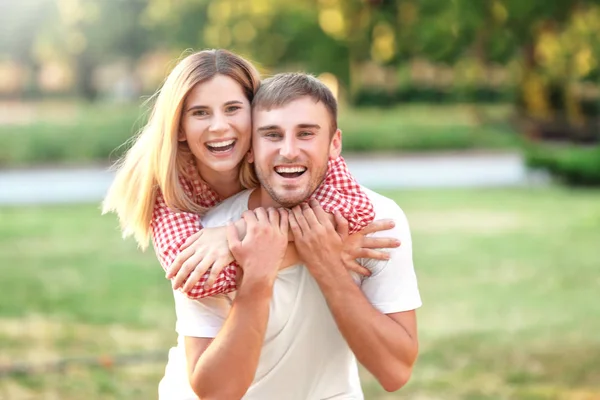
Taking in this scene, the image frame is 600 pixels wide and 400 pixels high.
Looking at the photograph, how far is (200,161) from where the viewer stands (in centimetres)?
260

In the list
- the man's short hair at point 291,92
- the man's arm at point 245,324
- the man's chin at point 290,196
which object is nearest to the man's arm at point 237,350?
the man's arm at point 245,324

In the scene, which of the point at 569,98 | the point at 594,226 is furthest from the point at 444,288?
the point at 569,98

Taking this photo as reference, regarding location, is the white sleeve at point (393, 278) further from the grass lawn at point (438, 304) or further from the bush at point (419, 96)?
the bush at point (419, 96)

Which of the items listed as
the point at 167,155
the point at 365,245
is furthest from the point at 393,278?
the point at 167,155

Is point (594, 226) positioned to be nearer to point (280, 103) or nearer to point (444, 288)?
point (444, 288)

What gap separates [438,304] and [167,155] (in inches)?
213

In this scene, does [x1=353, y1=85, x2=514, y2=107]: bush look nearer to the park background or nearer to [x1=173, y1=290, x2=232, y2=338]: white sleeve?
the park background

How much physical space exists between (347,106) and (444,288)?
20.8m

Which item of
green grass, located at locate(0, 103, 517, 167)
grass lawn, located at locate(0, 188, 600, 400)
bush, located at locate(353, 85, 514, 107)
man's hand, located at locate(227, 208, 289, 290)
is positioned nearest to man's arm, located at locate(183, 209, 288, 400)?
man's hand, located at locate(227, 208, 289, 290)

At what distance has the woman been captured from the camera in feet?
7.85

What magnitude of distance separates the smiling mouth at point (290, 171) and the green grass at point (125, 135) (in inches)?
661

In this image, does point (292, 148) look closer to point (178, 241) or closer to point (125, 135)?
point (178, 241)

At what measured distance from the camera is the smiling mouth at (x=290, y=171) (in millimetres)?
2361

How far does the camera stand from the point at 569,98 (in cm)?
2380
